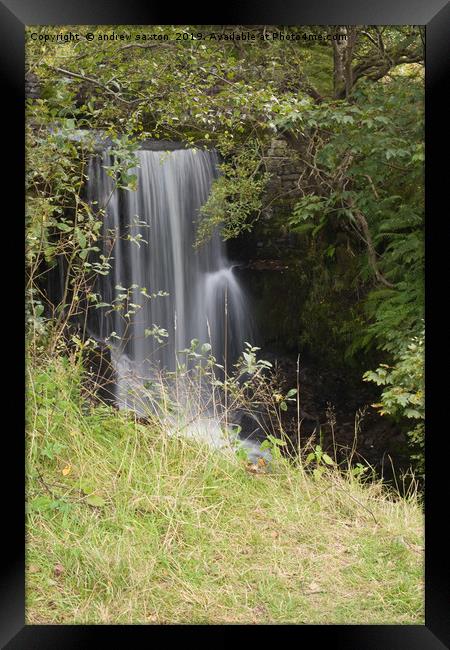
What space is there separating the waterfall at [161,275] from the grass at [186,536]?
34 cm

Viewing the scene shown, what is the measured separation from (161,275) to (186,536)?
1.45 metres

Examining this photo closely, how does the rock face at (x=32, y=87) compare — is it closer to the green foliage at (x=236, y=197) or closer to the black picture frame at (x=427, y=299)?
the black picture frame at (x=427, y=299)

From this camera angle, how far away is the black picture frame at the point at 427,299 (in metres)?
2.38

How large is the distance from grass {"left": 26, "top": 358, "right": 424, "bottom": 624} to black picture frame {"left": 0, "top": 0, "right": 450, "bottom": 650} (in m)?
0.06

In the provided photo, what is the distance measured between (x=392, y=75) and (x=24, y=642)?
294cm

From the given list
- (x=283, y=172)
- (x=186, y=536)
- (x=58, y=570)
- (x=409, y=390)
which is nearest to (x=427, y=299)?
(x=409, y=390)

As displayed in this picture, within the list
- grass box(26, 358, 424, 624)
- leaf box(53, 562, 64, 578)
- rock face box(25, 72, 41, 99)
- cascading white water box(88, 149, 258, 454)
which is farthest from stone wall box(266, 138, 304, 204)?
leaf box(53, 562, 64, 578)

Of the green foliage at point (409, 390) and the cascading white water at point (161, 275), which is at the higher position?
the cascading white water at point (161, 275)

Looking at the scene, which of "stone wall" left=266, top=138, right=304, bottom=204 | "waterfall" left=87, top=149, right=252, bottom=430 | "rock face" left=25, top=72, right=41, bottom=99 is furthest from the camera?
"stone wall" left=266, top=138, right=304, bottom=204

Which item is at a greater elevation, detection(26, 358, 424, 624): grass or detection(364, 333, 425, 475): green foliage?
detection(364, 333, 425, 475): green foliage

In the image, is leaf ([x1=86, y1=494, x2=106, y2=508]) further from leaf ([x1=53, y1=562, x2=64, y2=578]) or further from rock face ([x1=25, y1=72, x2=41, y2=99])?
rock face ([x1=25, y1=72, x2=41, y2=99])

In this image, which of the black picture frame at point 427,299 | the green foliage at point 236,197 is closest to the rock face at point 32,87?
the black picture frame at point 427,299

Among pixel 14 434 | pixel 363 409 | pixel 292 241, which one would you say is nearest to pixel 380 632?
pixel 363 409

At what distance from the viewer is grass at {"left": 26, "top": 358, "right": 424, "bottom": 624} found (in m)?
2.45
